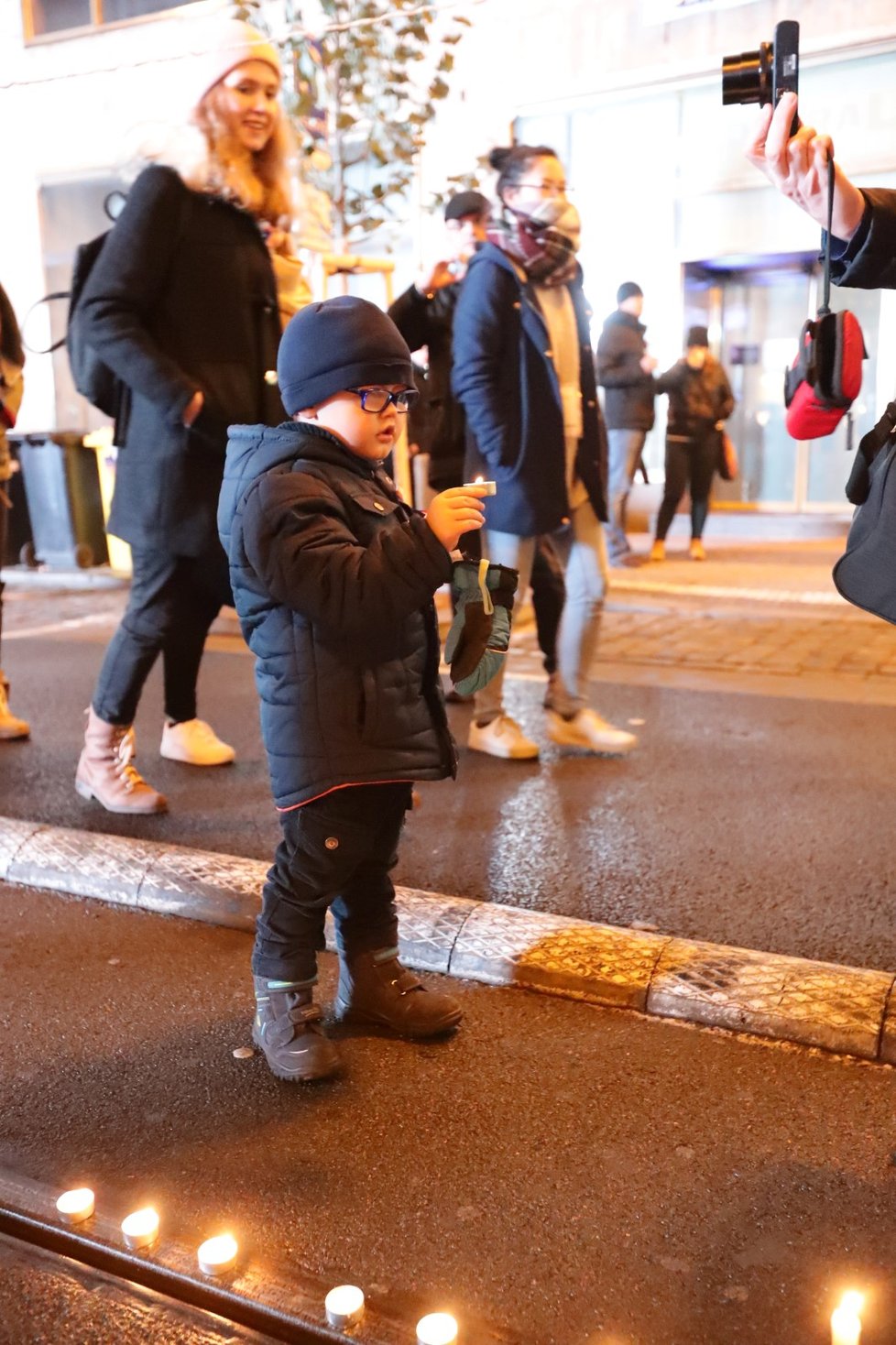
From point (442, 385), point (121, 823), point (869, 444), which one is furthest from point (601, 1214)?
point (442, 385)

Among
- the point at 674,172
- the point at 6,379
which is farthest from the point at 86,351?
the point at 674,172

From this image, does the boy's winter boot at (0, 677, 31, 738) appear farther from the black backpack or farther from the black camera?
the black camera

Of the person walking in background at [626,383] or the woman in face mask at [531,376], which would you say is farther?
the person walking in background at [626,383]

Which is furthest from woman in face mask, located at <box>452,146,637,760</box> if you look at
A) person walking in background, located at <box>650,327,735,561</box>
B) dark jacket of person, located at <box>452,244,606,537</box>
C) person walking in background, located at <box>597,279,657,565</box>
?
person walking in background, located at <box>650,327,735,561</box>

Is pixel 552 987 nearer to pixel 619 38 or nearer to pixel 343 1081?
pixel 343 1081

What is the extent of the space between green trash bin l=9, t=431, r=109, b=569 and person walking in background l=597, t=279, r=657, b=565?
4522mm

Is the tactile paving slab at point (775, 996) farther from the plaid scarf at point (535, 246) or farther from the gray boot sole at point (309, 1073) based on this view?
the plaid scarf at point (535, 246)

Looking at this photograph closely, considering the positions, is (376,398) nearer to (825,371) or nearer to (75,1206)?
(825,371)

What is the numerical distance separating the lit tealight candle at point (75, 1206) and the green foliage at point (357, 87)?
7299mm

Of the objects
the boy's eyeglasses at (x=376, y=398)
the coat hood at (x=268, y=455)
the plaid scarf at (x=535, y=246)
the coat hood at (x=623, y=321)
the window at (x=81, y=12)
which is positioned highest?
the window at (x=81, y=12)

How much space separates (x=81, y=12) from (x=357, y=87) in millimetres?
2832

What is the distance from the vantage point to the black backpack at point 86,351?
403 centimetres

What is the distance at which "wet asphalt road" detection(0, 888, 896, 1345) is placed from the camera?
2029 millimetres

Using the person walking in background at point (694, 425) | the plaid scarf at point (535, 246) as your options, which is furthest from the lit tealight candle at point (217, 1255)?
the person walking in background at point (694, 425)
